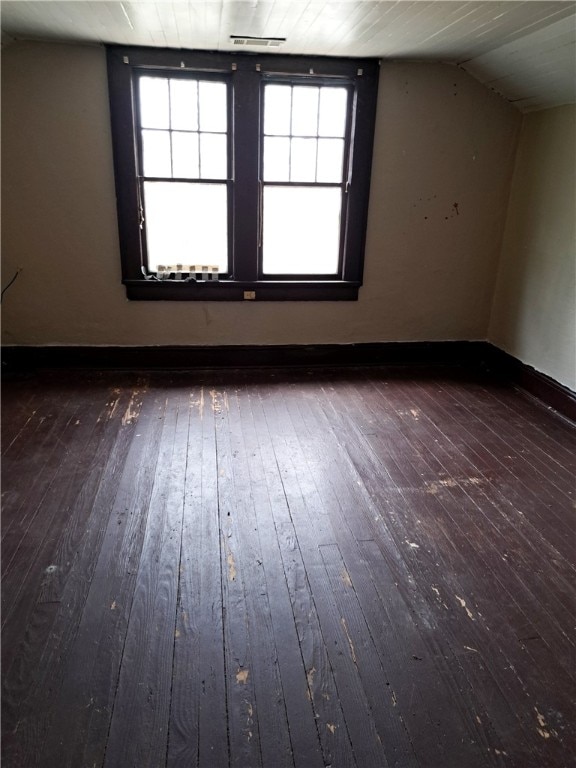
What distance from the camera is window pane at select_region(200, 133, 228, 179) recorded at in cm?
395

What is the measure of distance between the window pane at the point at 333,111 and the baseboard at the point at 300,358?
1719 millimetres

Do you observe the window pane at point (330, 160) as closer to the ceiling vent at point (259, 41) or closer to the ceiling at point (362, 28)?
the ceiling at point (362, 28)

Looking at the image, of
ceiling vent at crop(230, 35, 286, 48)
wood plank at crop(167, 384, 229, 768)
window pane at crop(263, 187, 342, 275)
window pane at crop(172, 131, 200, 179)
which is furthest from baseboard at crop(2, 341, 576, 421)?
ceiling vent at crop(230, 35, 286, 48)

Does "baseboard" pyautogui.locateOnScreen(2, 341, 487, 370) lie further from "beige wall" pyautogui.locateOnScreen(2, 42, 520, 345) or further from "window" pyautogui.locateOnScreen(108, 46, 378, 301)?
"window" pyautogui.locateOnScreen(108, 46, 378, 301)

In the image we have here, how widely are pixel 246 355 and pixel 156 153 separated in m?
1.71

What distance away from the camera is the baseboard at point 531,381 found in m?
3.74

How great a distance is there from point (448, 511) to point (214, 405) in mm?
1811

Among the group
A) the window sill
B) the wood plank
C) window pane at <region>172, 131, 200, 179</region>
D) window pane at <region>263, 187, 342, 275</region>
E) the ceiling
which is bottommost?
the wood plank

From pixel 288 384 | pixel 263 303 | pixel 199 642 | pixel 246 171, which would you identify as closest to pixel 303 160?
pixel 246 171

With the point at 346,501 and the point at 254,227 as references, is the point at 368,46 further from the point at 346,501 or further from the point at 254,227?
the point at 346,501

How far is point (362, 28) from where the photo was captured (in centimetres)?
314

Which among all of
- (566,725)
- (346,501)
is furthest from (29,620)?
(566,725)

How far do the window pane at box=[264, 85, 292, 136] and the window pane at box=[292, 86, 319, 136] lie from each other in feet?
0.16

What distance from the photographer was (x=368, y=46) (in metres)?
3.54
